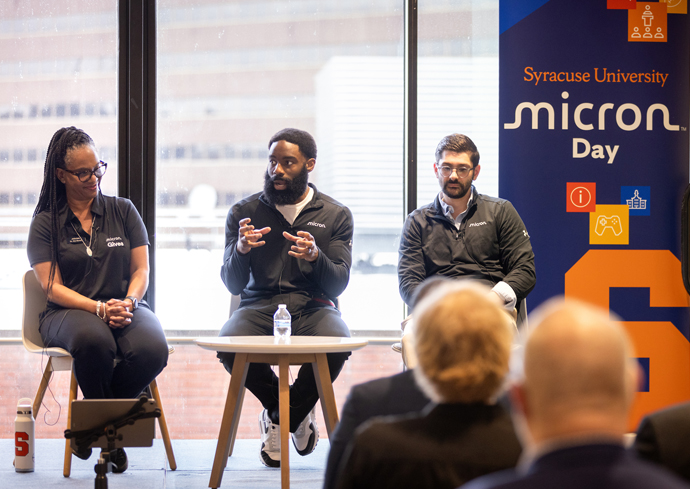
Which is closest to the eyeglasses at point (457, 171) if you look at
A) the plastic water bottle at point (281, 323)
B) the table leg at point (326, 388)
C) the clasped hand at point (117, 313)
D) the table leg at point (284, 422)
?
the plastic water bottle at point (281, 323)

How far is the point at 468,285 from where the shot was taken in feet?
3.51

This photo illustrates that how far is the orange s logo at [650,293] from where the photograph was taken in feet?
12.8

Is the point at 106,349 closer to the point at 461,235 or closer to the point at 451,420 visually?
the point at 461,235

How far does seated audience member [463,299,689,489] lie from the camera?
69 cm

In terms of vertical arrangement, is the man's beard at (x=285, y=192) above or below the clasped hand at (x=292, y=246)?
above

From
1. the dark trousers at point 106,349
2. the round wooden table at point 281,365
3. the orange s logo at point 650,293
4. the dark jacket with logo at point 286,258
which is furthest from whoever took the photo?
the orange s logo at point 650,293

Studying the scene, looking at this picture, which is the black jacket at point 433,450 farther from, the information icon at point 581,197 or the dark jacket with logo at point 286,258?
the information icon at point 581,197

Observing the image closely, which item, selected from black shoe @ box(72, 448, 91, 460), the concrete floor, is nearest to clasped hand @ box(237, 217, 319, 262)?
the concrete floor

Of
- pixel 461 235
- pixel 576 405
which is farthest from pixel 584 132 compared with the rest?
pixel 576 405

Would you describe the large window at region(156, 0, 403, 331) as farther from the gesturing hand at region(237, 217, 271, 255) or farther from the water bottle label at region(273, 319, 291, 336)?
the water bottle label at region(273, 319, 291, 336)

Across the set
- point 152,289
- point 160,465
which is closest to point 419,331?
point 160,465

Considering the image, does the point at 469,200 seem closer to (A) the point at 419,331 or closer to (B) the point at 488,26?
(B) the point at 488,26

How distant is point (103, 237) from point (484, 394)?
2.58 meters

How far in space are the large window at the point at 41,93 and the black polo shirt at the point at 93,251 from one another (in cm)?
84
